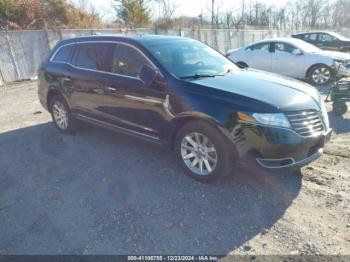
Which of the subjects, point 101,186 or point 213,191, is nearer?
point 213,191

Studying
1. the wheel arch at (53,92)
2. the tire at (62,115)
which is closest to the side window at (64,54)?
the wheel arch at (53,92)

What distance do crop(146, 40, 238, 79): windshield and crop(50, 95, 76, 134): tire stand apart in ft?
7.47

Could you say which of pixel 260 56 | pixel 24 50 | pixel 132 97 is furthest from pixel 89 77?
pixel 24 50

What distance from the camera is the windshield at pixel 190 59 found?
379 cm

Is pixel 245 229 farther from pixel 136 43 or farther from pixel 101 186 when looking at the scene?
pixel 136 43

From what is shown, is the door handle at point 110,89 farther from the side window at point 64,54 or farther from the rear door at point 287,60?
the rear door at point 287,60

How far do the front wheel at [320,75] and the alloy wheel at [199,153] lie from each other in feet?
24.3

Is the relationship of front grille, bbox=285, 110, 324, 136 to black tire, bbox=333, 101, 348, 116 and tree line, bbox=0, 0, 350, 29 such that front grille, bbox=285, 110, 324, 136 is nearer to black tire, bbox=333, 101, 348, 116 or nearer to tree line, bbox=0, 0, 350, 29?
black tire, bbox=333, 101, 348, 116

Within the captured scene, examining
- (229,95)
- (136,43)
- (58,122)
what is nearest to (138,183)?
(229,95)

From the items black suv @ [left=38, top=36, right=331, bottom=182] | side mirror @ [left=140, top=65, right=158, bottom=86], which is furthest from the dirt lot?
side mirror @ [left=140, top=65, right=158, bottom=86]

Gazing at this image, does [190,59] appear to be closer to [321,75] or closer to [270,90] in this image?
[270,90]

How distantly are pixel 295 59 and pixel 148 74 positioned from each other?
7426 millimetres

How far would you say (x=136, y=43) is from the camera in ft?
13.3

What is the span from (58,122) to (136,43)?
257 centimetres
